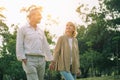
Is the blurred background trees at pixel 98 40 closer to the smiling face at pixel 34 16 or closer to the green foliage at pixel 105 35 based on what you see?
the green foliage at pixel 105 35

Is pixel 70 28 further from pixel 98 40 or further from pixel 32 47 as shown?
pixel 98 40

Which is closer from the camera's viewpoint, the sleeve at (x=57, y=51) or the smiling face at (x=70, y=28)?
the smiling face at (x=70, y=28)

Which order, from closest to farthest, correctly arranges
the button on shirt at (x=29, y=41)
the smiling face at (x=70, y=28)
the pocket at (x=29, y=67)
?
1. the pocket at (x=29, y=67)
2. the button on shirt at (x=29, y=41)
3. the smiling face at (x=70, y=28)

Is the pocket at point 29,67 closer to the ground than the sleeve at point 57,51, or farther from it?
closer to the ground

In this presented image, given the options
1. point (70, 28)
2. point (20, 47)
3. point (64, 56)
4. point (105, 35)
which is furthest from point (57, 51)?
point (105, 35)

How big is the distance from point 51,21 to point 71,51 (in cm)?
4091

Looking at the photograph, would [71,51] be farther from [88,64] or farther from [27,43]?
[88,64]

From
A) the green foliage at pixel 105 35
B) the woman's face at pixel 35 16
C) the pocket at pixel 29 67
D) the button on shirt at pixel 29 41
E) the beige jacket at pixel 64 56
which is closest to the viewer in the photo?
the pocket at pixel 29 67

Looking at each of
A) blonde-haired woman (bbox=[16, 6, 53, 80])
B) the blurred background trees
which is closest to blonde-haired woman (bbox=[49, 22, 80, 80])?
blonde-haired woman (bbox=[16, 6, 53, 80])

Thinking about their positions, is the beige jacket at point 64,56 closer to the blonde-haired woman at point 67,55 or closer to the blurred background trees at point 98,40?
the blonde-haired woman at point 67,55

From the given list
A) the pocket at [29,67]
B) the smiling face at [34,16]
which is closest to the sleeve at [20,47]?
the pocket at [29,67]

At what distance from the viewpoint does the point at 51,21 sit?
49156 mm

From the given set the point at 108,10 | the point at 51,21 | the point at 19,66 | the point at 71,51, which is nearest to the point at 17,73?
the point at 19,66

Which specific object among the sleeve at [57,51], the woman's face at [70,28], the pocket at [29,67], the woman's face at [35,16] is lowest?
the pocket at [29,67]
